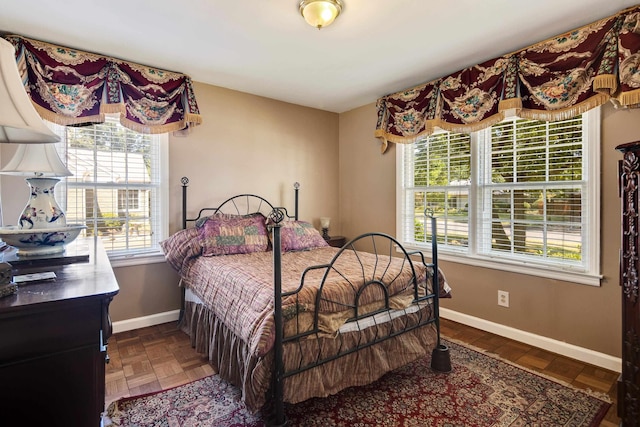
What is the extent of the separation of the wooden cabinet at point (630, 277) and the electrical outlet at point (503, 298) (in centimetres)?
125

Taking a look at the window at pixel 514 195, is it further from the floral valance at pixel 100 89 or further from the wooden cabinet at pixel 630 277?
the floral valance at pixel 100 89

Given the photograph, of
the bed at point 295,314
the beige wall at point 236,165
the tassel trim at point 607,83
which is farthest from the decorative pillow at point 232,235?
the tassel trim at point 607,83

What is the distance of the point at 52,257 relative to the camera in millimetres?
1330

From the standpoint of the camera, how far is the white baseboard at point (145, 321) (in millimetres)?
2961

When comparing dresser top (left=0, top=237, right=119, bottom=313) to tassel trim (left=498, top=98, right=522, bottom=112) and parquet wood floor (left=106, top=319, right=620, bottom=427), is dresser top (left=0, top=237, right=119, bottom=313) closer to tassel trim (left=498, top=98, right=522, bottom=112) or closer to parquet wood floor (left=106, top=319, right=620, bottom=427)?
parquet wood floor (left=106, top=319, right=620, bottom=427)

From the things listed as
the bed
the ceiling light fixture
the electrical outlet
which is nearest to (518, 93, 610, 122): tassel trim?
the bed

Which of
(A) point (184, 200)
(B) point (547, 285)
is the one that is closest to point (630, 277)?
(B) point (547, 285)

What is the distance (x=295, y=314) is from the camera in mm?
1696

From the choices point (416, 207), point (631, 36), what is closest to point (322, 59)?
point (416, 207)

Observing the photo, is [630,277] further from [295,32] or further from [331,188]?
[331,188]

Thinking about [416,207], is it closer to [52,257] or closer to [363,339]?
[363,339]

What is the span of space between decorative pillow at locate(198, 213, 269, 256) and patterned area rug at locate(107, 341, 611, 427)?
1022mm

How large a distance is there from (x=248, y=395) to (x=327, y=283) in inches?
27.3

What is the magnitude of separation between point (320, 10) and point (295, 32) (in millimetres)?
433
